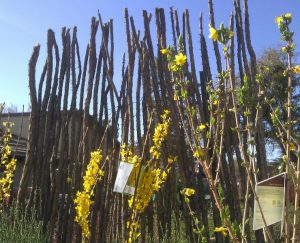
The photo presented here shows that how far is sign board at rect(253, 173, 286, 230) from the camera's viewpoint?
68.6 inches

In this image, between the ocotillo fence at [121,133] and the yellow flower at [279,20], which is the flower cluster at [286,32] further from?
the ocotillo fence at [121,133]

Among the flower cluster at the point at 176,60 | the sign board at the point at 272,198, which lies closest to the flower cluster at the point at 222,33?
the flower cluster at the point at 176,60

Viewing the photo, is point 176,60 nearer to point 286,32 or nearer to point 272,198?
point 286,32

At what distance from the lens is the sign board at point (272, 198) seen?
1.74 metres

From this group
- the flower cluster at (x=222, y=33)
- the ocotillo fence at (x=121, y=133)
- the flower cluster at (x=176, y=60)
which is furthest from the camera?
the ocotillo fence at (x=121, y=133)

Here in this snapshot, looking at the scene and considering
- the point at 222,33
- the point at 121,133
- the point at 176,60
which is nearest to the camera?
the point at 222,33

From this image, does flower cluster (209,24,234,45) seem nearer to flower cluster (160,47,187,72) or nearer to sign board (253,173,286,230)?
flower cluster (160,47,187,72)

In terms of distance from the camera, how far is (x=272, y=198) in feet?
5.83

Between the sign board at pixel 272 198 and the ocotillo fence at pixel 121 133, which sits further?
the ocotillo fence at pixel 121 133

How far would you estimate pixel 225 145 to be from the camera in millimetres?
3709

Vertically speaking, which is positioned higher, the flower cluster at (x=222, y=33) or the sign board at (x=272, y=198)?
the flower cluster at (x=222, y=33)

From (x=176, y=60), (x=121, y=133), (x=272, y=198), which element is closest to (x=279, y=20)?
(x=176, y=60)

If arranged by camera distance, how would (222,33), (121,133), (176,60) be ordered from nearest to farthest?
(222,33)
(176,60)
(121,133)

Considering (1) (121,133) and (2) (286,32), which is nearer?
(2) (286,32)
